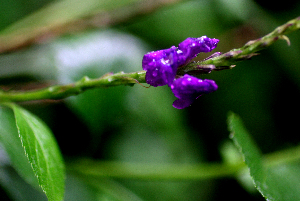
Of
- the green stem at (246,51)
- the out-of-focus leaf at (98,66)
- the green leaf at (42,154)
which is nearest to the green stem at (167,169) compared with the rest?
the out-of-focus leaf at (98,66)

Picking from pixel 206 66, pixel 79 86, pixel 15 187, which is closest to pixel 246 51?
pixel 206 66

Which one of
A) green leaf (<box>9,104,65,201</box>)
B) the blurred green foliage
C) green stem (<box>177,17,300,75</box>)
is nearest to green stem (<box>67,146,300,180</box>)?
the blurred green foliage

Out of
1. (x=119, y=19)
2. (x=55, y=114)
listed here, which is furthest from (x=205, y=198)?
(x=119, y=19)

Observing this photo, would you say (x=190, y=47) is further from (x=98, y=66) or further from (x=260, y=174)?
(x=98, y=66)

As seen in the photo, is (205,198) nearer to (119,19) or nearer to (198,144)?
(198,144)

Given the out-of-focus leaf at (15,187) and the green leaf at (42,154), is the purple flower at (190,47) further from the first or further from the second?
the out-of-focus leaf at (15,187)

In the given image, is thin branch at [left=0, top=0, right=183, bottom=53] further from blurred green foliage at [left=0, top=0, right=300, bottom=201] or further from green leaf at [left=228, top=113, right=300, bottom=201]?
green leaf at [left=228, top=113, right=300, bottom=201]
